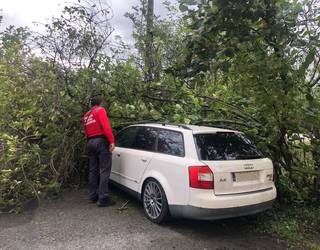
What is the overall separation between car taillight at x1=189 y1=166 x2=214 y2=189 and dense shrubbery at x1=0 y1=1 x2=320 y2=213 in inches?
56.1

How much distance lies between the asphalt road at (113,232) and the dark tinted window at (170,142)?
1161 millimetres

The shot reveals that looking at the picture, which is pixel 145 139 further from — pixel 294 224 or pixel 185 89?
pixel 294 224

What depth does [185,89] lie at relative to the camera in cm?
629

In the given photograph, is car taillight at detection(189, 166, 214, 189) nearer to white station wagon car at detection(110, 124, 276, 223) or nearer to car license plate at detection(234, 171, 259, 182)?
white station wagon car at detection(110, 124, 276, 223)

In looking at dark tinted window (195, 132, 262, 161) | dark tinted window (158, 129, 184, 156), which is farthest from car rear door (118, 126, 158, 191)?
dark tinted window (195, 132, 262, 161)

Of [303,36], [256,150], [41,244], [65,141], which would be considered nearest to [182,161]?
[256,150]

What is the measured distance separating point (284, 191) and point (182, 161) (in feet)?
8.59

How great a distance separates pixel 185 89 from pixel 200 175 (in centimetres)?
254

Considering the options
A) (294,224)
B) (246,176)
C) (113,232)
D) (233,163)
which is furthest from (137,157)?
(294,224)

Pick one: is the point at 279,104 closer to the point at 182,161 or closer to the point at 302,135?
the point at 302,135

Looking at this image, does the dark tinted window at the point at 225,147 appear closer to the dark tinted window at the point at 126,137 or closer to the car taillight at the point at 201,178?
the car taillight at the point at 201,178

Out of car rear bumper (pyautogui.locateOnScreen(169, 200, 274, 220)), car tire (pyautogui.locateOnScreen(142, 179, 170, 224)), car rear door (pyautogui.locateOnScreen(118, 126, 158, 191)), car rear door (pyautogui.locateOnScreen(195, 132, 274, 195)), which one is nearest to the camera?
car rear bumper (pyautogui.locateOnScreen(169, 200, 274, 220))

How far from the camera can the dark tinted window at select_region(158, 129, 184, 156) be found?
469cm

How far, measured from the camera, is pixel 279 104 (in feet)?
16.2
